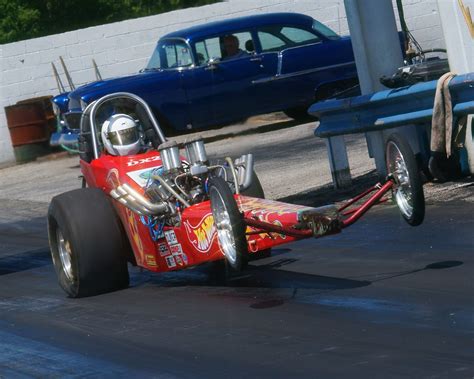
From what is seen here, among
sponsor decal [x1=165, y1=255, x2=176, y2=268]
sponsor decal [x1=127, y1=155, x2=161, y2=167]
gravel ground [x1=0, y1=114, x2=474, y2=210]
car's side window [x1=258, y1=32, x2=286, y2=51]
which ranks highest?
car's side window [x1=258, y1=32, x2=286, y2=51]

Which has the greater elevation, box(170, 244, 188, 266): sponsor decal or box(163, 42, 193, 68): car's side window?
box(163, 42, 193, 68): car's side window

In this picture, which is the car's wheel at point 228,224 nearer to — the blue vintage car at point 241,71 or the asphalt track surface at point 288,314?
the asphalt track surface at point 288,314

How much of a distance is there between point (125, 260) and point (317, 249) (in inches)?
63.5

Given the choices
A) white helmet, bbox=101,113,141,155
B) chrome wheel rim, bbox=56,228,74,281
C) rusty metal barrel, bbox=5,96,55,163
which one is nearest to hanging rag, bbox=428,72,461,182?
white helmet, bbox=101,113,141,155

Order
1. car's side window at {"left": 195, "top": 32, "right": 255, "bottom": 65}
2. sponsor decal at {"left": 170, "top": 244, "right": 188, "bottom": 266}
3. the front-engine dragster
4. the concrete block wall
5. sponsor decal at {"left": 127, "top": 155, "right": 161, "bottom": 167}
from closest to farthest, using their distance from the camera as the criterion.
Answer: the front-engine dragster → sponsor decal at {"left": 170, "top": 244, "right": 188, "bottom": 266} → sponsor decal at {"left": 127, "top": 155, "right": 161, "bottom": 167} → car's side window at {"left": 195, "top": 32, "right": 255, "bottom": 65} → the concrete block wall

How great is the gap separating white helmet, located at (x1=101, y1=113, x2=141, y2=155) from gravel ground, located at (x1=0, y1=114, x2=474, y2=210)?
2863 mm

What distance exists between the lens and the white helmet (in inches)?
372

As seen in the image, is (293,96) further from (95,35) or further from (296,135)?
→ (95,35)

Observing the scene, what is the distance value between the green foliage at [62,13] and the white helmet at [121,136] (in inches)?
821

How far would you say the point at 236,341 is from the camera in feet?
21.9

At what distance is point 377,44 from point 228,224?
199 inches

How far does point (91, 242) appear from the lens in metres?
8.75

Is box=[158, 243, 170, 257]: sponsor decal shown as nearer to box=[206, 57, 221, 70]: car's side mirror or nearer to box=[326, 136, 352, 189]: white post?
box=[326, 136, 352, 189]: white post

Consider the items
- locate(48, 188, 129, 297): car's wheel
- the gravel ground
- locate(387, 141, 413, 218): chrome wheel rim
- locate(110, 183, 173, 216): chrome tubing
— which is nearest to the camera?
locate(387, 141, 413, 218): chrome wheel rim
